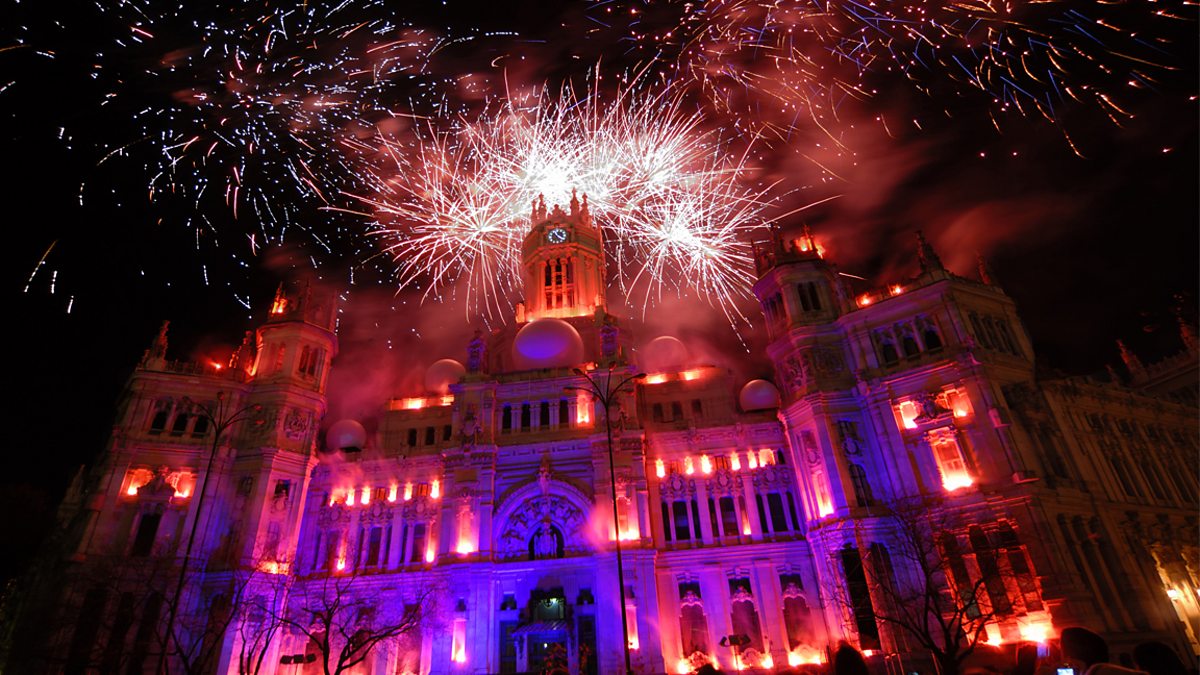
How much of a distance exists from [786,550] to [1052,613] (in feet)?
54.4

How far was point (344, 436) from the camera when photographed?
6494 centimetres

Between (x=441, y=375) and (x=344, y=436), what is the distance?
11.4 meters

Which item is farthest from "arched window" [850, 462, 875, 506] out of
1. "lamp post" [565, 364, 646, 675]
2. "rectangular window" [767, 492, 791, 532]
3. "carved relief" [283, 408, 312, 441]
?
"carved relief" [283, 408, 312, 441]

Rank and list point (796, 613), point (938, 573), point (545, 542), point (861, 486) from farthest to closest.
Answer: point (545, 542), point (796, 613), point (861, 486), point (938, 573)

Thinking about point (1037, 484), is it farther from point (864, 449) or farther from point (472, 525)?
point (472, 525)

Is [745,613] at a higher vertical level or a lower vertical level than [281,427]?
lower

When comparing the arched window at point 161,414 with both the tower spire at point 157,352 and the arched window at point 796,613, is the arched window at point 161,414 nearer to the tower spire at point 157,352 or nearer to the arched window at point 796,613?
the tower spire at point 157,352

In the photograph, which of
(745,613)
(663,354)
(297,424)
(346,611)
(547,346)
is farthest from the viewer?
(663,354)

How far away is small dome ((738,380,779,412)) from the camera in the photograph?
59.6 metres

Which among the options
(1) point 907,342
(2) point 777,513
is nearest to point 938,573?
(2) point 777,513

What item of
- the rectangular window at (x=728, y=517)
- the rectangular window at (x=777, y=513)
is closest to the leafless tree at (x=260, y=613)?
the rectangular window at (x=728, y=517)

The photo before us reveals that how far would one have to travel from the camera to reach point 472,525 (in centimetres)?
4956

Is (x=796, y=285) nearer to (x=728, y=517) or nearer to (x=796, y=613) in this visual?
(x=728, y=517)

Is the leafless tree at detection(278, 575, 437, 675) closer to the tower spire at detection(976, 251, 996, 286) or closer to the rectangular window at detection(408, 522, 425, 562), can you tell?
the rectangular window at detection(408, 522, 425, 562)
